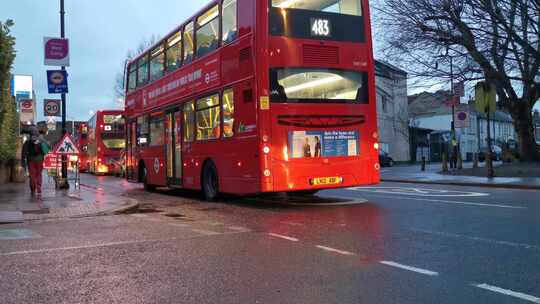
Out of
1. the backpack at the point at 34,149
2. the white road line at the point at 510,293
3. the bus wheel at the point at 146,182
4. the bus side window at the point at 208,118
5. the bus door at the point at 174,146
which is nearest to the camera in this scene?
the white road line at the point at 510,293

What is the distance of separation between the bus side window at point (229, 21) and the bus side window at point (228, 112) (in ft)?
3.95

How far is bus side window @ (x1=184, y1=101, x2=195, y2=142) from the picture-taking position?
14.7m

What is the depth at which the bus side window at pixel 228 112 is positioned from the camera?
12.5 meters

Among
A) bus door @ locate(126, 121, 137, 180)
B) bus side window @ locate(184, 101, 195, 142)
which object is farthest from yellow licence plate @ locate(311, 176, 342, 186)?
bus door @ locate(126, 121, 137, 180)

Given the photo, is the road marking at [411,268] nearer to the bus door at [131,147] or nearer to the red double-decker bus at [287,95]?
the red double-decker bus at [287,95]

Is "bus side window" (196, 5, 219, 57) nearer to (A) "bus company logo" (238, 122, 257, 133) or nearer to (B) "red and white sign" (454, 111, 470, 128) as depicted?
(A) "bus company logo" (238, 122, 257, 133)

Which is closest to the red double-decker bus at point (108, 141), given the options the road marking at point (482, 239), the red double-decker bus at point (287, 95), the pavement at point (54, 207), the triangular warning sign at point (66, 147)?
the triangular warning sign at point (66, 147)

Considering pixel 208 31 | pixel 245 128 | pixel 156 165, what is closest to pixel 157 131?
pixel 156 165

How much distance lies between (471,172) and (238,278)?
69.0 feet

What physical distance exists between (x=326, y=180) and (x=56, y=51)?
10797 mm

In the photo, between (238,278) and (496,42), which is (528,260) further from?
(496,42)

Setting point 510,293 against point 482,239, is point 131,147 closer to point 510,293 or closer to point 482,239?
point 482,239

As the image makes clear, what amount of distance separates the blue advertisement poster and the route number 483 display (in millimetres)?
2092

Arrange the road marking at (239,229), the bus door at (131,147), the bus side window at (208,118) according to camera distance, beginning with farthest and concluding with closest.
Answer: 1. the bus door at (131,147)
2. the bus side window at (208,118)
3. the road marking at (239,229)
